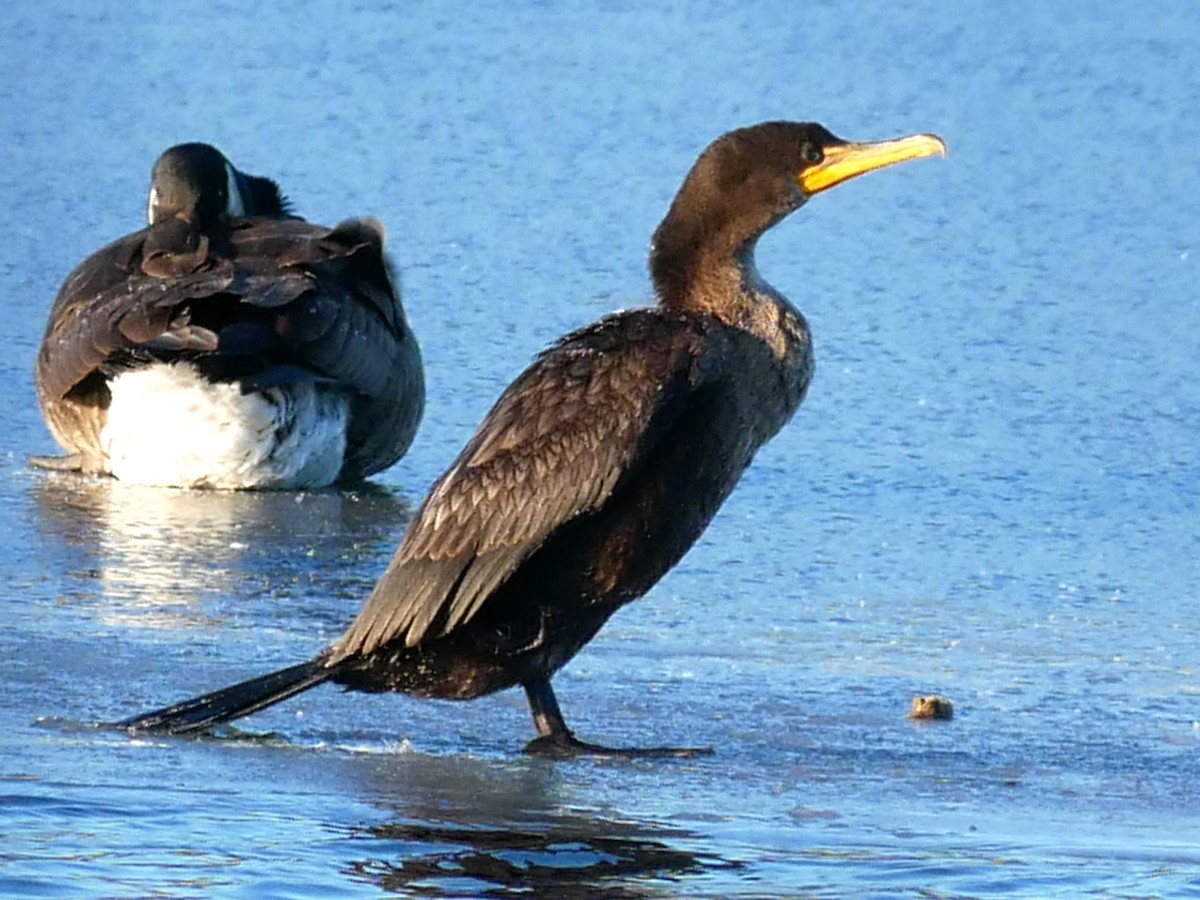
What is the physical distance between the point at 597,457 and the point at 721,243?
784 mm

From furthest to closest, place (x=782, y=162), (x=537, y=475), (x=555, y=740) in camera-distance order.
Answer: (x=782, y=162) → (x=537, y=475) → (x=555, y=740)

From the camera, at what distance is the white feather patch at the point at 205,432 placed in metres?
8.48

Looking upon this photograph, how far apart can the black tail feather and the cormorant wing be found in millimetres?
96

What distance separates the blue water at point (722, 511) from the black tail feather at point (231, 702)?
0.28 ft

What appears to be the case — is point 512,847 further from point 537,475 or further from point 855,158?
point 855,158

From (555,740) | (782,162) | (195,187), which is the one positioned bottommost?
(555,740)

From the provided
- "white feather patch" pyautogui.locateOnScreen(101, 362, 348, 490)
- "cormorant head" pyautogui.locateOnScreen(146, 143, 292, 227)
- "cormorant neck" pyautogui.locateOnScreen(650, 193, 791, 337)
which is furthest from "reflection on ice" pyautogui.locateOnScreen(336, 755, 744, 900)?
"cormorant head" pyautogui.locateOnScreen(146, 143, 292, 227)

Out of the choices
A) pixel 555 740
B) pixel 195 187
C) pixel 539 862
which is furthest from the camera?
pixel 195 187

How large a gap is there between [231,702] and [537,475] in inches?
31.6

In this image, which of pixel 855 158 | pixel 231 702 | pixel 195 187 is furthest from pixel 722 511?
pixel 231 702

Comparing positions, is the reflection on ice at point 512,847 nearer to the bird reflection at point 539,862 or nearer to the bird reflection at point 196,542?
the bird reflection at point 539,862

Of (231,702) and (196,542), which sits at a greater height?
(196,542)

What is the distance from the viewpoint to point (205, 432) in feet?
27.9

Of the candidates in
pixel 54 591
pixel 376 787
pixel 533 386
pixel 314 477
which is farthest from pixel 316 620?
pixel 314 477
